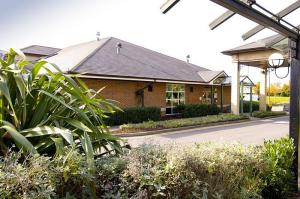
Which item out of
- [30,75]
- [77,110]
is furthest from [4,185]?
[30,75]

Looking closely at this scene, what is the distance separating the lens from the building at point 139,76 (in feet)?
64.8

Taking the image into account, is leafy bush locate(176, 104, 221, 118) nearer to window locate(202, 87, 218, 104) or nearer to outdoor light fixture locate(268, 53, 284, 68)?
window locate(202, 87, 218, 104)

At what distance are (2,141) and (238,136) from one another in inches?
586

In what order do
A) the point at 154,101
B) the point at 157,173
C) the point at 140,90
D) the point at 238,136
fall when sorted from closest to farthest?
1. the point at 157,173
2. the point at 238,136
3. the point at 140,90
4. the point at 154,101

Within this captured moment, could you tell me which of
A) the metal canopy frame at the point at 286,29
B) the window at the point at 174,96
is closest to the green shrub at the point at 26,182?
the metal canopy frame at the point at 286,29

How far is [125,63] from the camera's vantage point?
74.4 ft

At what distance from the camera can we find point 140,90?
2247 centimetres

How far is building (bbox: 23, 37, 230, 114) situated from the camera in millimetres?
19766

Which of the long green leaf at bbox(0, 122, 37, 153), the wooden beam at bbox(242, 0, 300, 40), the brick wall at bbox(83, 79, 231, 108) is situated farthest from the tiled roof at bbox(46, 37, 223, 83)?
the long green leaf at bbox(0, 122, 37, 153)

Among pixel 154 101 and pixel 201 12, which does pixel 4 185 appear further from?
pixel 154 101

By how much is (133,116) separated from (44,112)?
17.0 m

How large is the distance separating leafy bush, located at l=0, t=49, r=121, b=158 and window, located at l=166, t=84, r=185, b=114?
22.3 m

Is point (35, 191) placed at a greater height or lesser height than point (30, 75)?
lesser

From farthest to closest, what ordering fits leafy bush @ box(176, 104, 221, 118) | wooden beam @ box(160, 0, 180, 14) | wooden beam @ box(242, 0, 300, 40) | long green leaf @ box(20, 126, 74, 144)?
leafy bush @ box(176, 104, 221, 118), wooden beam @ box(242, 0, 300, 40), wooden beam @ box(160, 0, 180, 14), long green leaf @ box(20, 126, 74, 144)
